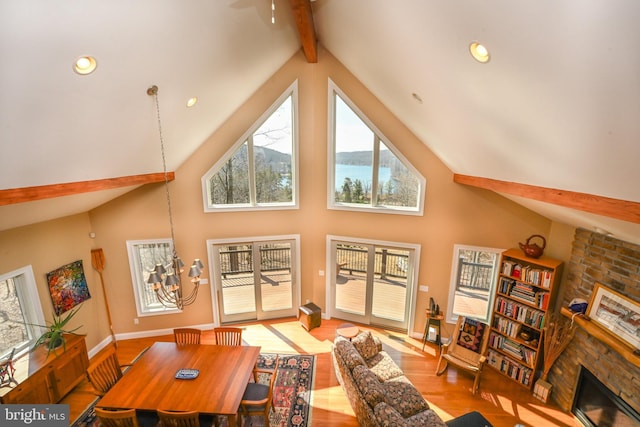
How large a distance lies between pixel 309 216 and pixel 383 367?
3.24 metres

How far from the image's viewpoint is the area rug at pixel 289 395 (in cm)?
433

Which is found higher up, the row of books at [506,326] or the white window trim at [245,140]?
the white window trim at [245,140]

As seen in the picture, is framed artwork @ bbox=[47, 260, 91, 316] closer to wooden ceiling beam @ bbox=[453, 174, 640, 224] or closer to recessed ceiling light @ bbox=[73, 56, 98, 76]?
recessed ceiling light @ bbox=[73, 56, 98, 76]

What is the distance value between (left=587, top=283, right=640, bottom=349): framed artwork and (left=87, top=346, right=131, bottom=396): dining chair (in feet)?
21.4

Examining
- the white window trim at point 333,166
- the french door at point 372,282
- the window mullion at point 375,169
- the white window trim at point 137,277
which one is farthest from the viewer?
the french door at point 372,282

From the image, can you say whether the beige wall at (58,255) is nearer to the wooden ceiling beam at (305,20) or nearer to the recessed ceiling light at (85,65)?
the recessed ceiling light at (85,65)

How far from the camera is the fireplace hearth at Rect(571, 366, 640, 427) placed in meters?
3.69

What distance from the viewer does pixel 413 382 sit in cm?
513

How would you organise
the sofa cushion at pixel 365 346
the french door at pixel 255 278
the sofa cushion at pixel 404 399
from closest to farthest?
the sofa cushion at pixel 404 399
the sofa cushion at pixel 365 346
the french door at pixel 255 278

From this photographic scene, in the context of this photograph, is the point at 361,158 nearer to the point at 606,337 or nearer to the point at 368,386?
the point at 368,386

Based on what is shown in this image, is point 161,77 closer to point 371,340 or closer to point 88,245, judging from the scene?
point 88,245

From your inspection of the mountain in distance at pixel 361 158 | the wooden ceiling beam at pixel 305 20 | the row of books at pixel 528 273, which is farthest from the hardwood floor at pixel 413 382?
the wooden ceiling beam at pixel 305 20

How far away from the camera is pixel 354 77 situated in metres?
5.84

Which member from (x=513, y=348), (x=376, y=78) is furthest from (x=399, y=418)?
(x=376, y=78)
